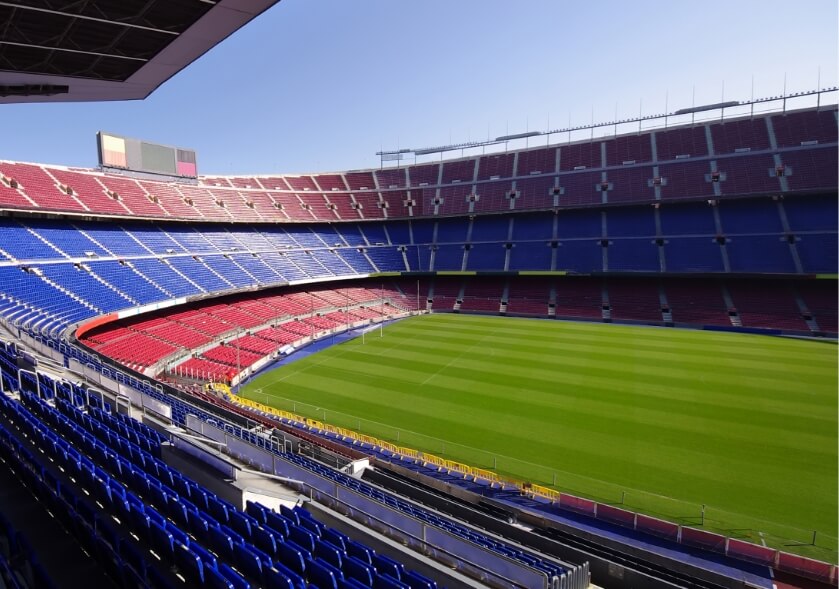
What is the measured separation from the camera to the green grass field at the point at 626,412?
47.1ft

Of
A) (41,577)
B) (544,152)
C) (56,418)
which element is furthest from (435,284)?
(41,577)

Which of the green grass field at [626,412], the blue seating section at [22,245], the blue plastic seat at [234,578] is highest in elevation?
the blue seating section at [22,245]

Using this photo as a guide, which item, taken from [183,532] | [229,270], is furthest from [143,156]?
[183,532]

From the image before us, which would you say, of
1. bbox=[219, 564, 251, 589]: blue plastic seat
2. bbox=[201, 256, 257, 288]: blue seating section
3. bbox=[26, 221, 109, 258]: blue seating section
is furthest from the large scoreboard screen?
bbox=[219, 564, 251, 589]: blue plastic seat

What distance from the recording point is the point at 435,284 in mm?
55344

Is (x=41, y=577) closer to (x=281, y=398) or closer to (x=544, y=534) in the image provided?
(x=544, y=534)

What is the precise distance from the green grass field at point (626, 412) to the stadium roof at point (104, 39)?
1575 centimetres

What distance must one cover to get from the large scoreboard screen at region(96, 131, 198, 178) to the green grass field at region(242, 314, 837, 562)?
2981 cm

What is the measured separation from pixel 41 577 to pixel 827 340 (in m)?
46.4

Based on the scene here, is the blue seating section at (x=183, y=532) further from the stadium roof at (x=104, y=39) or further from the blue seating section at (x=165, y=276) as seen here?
the blue seating section at (x=165, y=276)

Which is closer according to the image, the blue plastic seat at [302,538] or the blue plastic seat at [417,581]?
the blue plastic seat at [417,581]

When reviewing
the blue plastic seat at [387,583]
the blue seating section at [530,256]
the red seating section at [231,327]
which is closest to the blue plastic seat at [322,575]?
the blue plastic seat at [387,583]

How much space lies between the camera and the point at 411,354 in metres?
31.7

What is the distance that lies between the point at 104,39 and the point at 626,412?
23776 millimetres
